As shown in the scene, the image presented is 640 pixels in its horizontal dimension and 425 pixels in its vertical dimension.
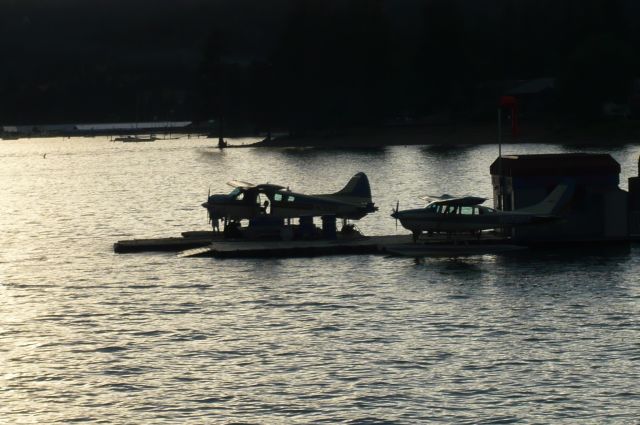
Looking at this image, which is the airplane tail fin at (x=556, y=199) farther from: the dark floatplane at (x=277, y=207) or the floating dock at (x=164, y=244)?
the floating dock at (x=164, y=244)

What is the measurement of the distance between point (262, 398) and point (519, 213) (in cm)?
2508

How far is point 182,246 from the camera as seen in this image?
5850cm

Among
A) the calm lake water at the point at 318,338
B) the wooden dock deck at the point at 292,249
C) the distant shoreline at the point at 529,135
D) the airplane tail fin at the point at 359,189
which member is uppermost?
the distant shoreline at the point at 529,135

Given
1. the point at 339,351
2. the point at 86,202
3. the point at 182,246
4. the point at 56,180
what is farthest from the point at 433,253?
the point at 56,180

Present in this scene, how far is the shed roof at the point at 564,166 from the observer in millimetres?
54625

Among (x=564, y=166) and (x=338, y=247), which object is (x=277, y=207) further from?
(x=564, y=166)

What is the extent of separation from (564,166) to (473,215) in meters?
4.99

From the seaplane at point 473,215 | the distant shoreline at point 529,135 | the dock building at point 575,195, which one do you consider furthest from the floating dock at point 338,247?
the distant shoreline at point 529,135

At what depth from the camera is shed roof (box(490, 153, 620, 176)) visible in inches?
2151

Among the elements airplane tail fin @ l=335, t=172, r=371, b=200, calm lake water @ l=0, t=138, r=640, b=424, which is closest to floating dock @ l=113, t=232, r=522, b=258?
calm lake water @ l=0, t=138, r=640, b=424

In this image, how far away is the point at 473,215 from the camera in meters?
53.3

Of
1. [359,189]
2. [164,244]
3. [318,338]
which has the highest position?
[359,189]

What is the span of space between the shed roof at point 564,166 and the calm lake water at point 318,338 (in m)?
3.65

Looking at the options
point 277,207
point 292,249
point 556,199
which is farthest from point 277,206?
point 556,199
